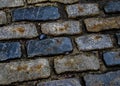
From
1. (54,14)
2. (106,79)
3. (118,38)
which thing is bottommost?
(106,79)

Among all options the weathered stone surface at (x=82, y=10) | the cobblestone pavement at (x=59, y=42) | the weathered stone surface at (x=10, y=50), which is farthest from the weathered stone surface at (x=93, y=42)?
the weathered stone surface at (x=10, y=50)

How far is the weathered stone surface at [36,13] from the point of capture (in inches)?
58.6

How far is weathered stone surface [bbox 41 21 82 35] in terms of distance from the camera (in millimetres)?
1447

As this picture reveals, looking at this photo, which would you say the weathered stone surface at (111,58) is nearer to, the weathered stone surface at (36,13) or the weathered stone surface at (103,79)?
the weathered stone surface at (103,79)

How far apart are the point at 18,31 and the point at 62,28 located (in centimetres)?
23

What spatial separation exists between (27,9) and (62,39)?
0.27m

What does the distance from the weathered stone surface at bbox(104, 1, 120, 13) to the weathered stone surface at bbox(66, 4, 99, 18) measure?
56 mm

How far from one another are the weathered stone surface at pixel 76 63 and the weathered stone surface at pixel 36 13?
27 cm

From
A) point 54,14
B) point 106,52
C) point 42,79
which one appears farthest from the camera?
point 54,14

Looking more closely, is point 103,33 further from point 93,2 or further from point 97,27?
point 93,2

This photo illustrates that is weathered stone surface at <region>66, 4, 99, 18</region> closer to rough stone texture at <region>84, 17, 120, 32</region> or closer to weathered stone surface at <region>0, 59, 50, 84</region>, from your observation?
rough stone texture at <region>84, 17, 120, 32</region>

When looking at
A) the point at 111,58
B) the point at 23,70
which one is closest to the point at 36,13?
the point at 23,70

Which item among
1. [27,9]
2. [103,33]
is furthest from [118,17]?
[27,9]

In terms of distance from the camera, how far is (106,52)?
1393 millimetres
